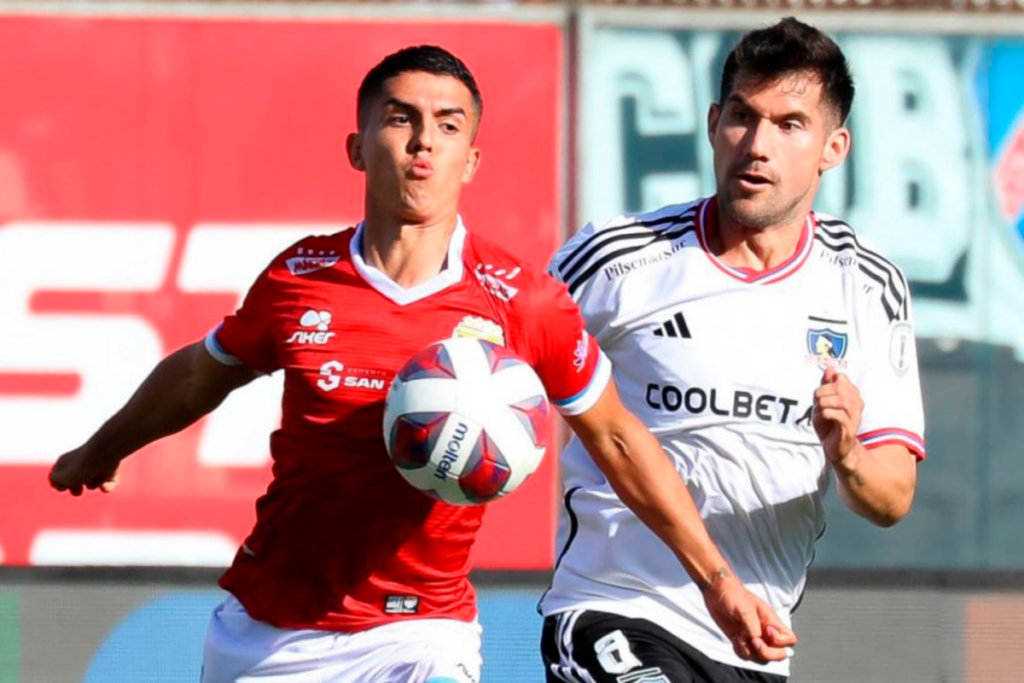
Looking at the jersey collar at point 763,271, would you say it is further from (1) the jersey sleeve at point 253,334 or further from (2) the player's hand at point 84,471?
(2) the player's hand at point 84,471

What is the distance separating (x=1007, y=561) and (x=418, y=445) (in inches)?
255

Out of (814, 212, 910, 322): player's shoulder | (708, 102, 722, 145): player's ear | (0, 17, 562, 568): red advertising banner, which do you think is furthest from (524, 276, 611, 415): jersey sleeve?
(0, 17, 562, 568): red advertising banner

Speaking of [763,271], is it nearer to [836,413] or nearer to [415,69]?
[836,413]

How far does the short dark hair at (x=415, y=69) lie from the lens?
4.57 m

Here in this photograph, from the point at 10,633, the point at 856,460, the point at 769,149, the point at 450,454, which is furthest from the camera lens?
the point at 10,633

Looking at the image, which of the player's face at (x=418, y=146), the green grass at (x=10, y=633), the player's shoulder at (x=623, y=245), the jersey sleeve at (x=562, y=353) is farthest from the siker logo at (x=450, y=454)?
the green grass at (x=10, y=633)

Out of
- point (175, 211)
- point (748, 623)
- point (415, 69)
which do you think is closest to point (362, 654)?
point (748, 623)

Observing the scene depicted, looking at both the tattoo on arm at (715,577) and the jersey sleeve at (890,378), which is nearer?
the tattoo on arm at (715,577)

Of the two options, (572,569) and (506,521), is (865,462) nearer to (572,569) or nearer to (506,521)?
(572,569)

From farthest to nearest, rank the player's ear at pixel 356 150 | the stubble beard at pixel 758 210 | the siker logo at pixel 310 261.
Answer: the stubble beard at pixel 758 210, the player's ear at pixel 356 150, the siker logo at pixel 310 261

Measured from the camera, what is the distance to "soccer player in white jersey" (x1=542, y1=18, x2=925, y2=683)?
4.84 meters

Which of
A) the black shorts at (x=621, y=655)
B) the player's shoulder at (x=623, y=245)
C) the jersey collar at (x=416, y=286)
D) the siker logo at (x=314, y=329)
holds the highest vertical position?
the player's shoulder at (x=623, y=245)

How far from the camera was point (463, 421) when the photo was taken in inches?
165

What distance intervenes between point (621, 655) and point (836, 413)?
2.73 ft
